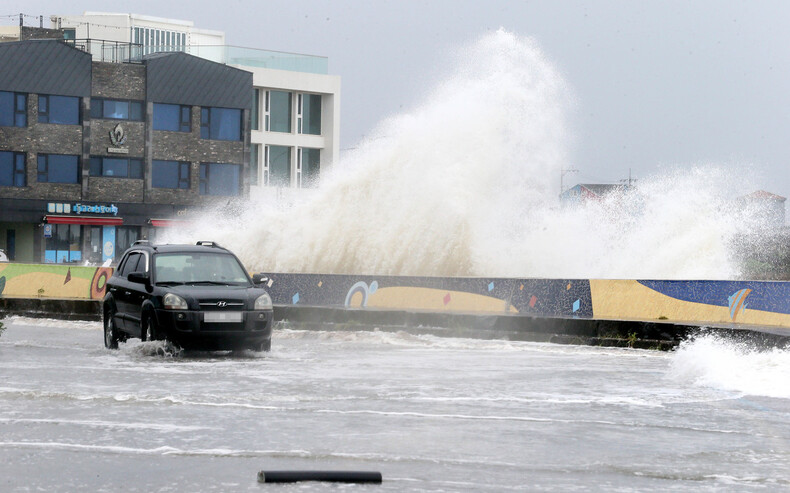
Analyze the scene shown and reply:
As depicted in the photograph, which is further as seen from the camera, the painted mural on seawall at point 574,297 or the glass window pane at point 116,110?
the glass window pane at point 116,110

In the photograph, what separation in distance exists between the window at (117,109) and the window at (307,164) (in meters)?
12.7

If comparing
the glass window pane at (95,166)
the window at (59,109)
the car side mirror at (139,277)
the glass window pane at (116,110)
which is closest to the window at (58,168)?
the glass window pane at (95,166)

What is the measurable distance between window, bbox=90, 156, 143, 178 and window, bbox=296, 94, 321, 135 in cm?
1296

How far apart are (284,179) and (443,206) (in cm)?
4535

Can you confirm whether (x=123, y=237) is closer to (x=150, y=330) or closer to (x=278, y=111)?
(x=278, y=111)

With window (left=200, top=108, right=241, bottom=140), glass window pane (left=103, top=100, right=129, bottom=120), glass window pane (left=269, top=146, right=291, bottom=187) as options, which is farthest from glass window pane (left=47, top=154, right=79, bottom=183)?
glass window pane (left=269, top=146, right=291, bottom=187)

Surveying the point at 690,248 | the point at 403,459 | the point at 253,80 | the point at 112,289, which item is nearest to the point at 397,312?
→ the point at 112,289

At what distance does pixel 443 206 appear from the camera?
97.0 feet

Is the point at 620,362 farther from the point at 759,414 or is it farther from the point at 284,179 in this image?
the point at 284,179

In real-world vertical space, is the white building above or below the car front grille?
above

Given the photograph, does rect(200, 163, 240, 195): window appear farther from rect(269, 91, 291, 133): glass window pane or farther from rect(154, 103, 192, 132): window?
rect(269, 91, 291, 133): glass window pane

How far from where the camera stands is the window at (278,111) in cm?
7344

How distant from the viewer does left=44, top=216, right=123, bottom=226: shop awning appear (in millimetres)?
61500

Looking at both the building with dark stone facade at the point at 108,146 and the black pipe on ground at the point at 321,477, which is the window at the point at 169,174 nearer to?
the building with dark stone facade at the point at 108,146
